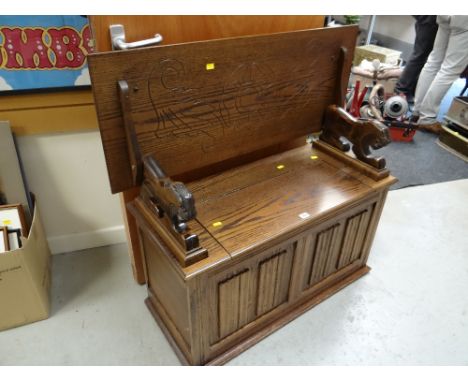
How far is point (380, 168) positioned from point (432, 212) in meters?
1.02

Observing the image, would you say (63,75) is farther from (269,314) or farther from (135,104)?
(269,314)

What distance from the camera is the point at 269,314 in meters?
1.51

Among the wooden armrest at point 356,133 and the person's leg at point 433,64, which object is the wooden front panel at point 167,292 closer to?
the wooden armrest at point 356,133

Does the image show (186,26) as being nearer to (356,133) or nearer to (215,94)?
(215,94)

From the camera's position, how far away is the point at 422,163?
9.28 ft

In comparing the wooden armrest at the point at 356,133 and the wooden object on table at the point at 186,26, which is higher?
the wooden object on table at the point at 186,26

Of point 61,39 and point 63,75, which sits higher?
point 61,39

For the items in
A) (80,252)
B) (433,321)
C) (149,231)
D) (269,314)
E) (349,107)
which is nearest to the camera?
(149,231)

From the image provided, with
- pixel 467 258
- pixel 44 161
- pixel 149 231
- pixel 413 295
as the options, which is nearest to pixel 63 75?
pixel 44 161

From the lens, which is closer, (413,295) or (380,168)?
(380,168)

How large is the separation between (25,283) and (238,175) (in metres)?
0.94

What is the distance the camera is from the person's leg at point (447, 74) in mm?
2934

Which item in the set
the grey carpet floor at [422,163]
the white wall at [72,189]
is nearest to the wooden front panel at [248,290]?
the white wall at [72,189]

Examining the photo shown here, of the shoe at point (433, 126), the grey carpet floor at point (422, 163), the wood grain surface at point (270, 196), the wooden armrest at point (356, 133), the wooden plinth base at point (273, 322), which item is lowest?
the wooden plinth base at point (273, 322)
